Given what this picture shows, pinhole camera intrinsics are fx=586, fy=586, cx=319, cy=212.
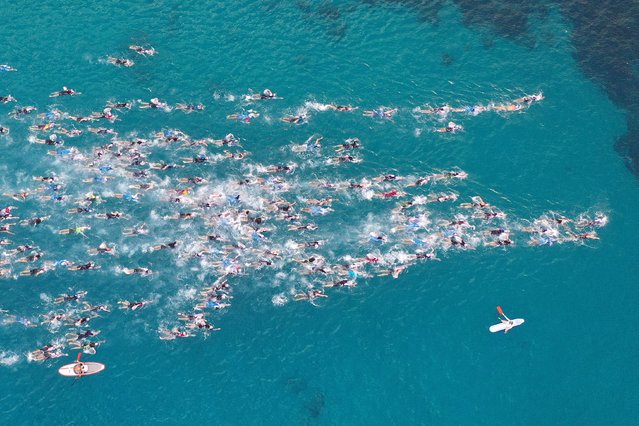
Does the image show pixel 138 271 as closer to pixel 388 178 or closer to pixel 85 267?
pixel 85 267

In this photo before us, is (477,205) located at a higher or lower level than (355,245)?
higher

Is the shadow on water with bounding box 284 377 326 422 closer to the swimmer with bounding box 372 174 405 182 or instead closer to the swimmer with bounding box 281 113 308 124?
the swimmer with bounding box 372 174 405 182

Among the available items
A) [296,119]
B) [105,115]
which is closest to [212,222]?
[296,119]

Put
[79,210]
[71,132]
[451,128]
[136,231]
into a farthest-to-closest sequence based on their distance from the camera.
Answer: [71,132] < [451,128] < [79,210] < [136,231]

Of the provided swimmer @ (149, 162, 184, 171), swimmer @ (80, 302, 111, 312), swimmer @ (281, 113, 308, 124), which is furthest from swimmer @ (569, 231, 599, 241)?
swimmer @ (80, 302, 111, 312)

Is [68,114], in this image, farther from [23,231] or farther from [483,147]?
[483,147]

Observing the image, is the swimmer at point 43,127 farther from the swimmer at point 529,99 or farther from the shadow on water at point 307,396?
the swimmer at point 529,99

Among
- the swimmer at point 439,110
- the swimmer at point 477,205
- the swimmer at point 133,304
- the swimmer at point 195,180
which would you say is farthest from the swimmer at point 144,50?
the swimmer at point 477,205
